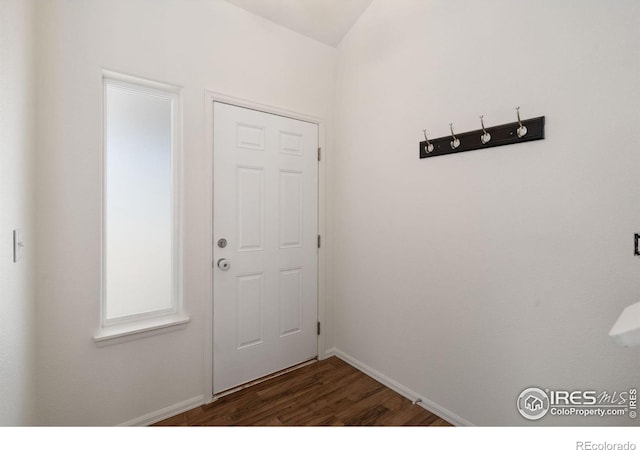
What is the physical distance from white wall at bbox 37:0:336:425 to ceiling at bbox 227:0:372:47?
0.14 meters

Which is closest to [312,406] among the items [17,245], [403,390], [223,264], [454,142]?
[403,390]

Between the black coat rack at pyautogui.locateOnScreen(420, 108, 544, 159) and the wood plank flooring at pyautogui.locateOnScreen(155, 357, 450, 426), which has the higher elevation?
the black coat rack at pyautogui.locateOnScreen(420, 108, 544, 159)

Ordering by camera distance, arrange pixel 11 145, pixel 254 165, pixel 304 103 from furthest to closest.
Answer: pixel 304 103 < pixel 254 165 < pixel 11 145

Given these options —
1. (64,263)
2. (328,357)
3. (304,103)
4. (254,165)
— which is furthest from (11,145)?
(328,357)

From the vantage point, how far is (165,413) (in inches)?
74.0

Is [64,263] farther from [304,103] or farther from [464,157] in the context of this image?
[464,157]

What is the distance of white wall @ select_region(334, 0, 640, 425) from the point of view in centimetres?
132

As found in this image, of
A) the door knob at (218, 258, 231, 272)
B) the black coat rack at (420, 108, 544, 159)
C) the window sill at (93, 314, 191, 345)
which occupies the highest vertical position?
the black coat rack at (420, 108, 544, 159)

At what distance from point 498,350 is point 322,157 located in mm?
1824

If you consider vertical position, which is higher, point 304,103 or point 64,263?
point 304,103

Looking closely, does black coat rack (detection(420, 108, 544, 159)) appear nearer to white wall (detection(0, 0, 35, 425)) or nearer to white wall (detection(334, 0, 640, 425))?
white wall (detection(334, 0, 640, 425))

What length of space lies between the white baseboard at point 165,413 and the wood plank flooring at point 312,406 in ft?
0.09

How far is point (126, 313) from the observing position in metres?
1.83
